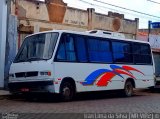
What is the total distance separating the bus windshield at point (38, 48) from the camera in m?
16.9

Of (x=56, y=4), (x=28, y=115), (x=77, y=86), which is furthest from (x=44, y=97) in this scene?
(x=56, y=4)

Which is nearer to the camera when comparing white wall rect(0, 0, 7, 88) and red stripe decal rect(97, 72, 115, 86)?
red stripe decal rect(97, 72, 115, 86)

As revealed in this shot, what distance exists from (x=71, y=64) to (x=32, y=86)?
75.7 inches

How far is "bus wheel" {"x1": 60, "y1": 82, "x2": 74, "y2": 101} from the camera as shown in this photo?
55.9ft

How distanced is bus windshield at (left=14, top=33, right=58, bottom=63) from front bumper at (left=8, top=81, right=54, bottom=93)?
96cm

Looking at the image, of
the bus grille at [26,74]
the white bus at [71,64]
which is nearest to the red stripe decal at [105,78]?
the white bus at [71,64]

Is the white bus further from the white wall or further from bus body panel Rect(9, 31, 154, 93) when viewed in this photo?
the white wall

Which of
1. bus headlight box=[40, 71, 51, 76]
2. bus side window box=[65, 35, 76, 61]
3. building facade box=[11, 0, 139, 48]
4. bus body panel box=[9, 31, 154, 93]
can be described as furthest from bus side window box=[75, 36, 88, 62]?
building facade box=[11, 0, 139, 48]

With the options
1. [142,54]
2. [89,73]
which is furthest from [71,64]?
[142,54]

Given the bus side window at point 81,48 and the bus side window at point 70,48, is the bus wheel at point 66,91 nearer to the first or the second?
the bus side window at point 70,48

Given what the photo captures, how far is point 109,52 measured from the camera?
20.2 meters

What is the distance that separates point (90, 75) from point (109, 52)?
202 centimetres

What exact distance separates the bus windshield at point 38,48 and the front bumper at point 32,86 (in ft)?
3.15

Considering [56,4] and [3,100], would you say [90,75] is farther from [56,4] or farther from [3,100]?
[56,4]
